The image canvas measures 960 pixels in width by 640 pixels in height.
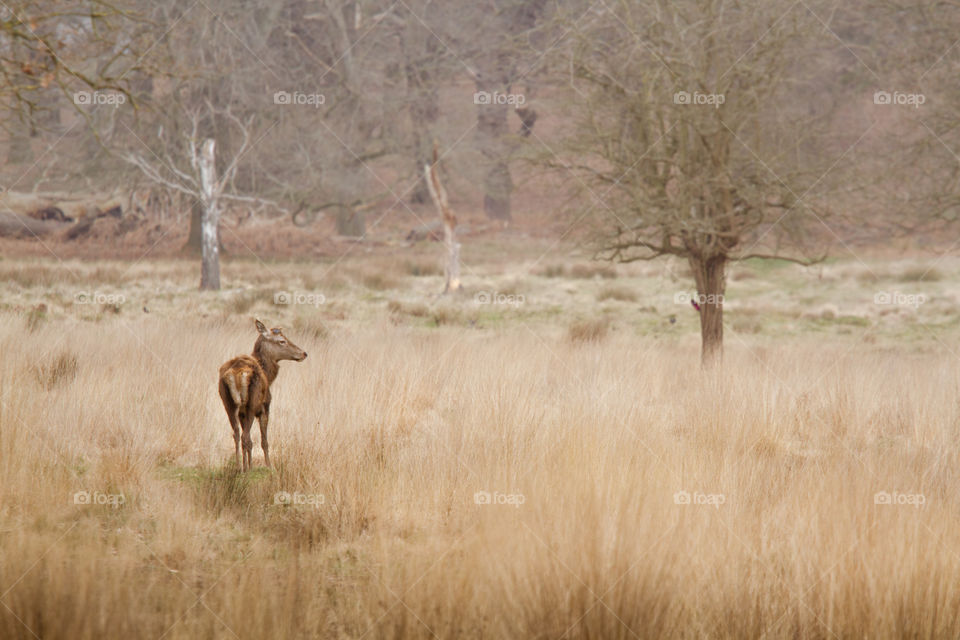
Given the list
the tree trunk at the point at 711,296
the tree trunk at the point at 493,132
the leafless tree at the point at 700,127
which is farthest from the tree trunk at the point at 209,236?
the tree trunk at the point at 493,132

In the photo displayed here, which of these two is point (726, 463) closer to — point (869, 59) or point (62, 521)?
point (62, 521)

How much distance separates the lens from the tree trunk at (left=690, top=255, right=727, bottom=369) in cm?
1002

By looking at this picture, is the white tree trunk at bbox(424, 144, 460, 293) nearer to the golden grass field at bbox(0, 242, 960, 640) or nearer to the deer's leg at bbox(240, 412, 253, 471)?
the golden grass field at bbox(0, 242, 960, 640)

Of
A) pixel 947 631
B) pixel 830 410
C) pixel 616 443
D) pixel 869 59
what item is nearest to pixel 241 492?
pixel 616 443

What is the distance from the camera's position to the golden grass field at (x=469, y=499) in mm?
3562

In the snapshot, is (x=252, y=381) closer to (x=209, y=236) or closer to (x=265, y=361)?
(x=265, y=361)

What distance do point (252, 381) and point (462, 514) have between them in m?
1.24

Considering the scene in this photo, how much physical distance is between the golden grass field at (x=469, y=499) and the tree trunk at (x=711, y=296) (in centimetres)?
136

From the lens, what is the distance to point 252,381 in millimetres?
4020

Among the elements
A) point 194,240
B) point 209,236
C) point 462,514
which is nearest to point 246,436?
point 462,514

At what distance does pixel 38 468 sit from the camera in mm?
4652

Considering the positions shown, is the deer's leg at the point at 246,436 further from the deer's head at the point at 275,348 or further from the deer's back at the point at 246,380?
the deer's head at the point at 275,348

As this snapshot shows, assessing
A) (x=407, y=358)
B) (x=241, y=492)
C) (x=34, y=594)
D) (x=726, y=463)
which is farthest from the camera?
(x=407, y=358)

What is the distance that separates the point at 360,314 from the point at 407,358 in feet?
23.2
